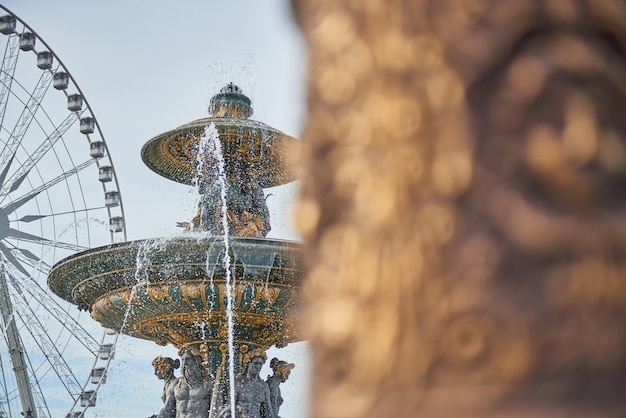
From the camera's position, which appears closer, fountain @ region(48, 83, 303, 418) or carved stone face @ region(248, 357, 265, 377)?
fountain @ region(48, 83, 303, 418)

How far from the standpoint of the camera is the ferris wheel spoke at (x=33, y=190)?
16.4 meters

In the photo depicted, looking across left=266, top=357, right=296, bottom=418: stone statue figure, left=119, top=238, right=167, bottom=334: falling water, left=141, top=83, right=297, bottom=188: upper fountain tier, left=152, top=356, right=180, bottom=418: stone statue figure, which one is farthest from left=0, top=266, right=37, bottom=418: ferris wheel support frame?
left=266, top=357, right=296, bottom=418: stone statue figure

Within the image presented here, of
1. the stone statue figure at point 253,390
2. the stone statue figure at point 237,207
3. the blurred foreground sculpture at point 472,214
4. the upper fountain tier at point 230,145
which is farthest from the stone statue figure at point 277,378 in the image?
the blurred foreground sculpture at point 472,214

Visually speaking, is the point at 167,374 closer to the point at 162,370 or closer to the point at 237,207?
the point at 162,370

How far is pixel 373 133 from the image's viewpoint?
1.92 feet

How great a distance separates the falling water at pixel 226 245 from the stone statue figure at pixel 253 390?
97mm

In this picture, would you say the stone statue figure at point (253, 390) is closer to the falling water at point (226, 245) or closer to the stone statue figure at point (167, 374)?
the falling water at point (226, 245)

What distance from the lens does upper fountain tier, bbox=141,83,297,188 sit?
357 inches

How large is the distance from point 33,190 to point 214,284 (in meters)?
10.7

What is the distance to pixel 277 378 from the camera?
314 inches

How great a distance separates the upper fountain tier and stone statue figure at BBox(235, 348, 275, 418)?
180 centimetres

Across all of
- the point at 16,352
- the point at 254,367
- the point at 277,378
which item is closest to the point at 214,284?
the point at 254,367

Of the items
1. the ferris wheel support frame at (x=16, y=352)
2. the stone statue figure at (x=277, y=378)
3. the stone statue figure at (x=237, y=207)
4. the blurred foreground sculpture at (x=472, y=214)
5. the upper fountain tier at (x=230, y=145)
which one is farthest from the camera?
the ferris wheel support frame at (x=16, y=352)

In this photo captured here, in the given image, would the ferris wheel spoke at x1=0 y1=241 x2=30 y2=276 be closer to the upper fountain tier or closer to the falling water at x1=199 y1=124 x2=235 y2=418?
the upper fountain tier
